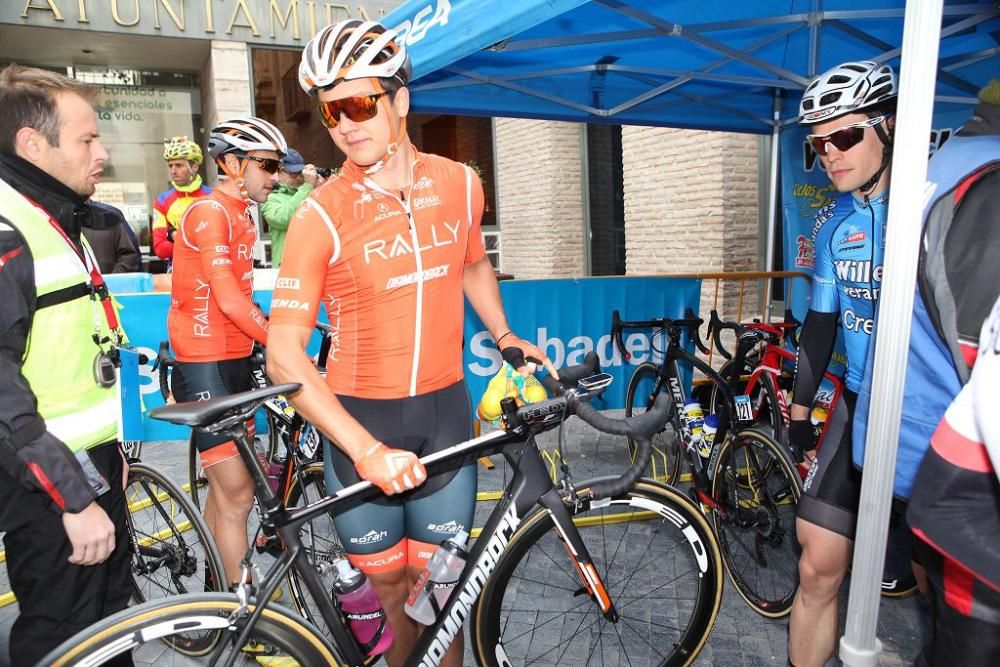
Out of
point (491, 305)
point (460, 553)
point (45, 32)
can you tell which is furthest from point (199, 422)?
point (45, 32)

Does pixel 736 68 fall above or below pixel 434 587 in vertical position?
above

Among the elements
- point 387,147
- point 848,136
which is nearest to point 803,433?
point 848,136

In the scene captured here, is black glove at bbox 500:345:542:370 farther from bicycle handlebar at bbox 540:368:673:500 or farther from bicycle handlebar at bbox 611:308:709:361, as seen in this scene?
bicycle handlebar at bbox 611:308:709:361

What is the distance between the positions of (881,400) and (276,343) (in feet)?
5.20

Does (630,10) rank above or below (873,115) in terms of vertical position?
above

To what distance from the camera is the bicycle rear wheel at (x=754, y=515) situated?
3.35m

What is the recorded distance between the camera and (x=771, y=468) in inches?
133

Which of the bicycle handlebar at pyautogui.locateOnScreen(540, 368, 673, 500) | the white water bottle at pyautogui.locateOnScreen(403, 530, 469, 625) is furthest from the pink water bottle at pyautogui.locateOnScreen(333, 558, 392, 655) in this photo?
the bicycle handlebar at pyautogui.locateOnScreen(540, 368, 673, 500)

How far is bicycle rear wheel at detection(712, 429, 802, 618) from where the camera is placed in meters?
3.35

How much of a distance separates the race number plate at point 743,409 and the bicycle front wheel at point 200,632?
2526 mm

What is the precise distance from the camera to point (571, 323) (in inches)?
229

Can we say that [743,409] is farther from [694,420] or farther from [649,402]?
[649,402]

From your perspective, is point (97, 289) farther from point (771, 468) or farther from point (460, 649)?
point (771, 468)

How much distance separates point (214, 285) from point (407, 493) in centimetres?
142
